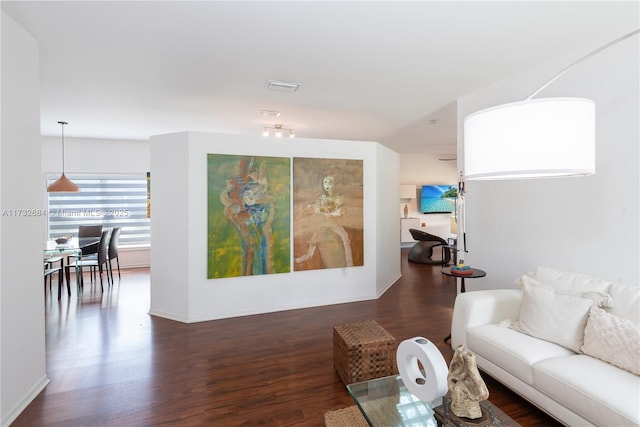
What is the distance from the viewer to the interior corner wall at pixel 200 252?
4.14m

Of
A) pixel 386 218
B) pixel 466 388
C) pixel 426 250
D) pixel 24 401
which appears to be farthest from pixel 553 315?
pixel 426 250

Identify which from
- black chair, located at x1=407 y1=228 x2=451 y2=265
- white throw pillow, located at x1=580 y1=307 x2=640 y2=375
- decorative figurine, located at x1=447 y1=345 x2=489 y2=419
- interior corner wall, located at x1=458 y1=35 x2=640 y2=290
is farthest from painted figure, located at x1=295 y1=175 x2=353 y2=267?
black chair, located at x1=407 y1=228 x2=451 y2=265

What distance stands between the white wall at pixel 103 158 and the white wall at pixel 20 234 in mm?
4599

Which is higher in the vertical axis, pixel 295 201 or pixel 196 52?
pixel 196 52

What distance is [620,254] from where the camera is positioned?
8.72 ft

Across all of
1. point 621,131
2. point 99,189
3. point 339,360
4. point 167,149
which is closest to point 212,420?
point 339,360

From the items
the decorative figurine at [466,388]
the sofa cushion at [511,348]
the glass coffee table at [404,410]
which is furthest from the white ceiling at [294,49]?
the glass coffee table at [404,410]

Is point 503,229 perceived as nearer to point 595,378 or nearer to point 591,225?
point 591,225

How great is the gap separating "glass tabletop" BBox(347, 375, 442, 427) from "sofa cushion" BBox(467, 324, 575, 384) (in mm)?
755

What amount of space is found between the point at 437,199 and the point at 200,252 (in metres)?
7.60

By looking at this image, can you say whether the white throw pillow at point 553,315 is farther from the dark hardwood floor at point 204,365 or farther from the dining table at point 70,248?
the dining table at point 70,248

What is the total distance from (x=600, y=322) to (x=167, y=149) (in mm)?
4475

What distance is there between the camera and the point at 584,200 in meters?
2.92

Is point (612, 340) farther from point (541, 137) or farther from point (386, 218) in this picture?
point (386, 218)
